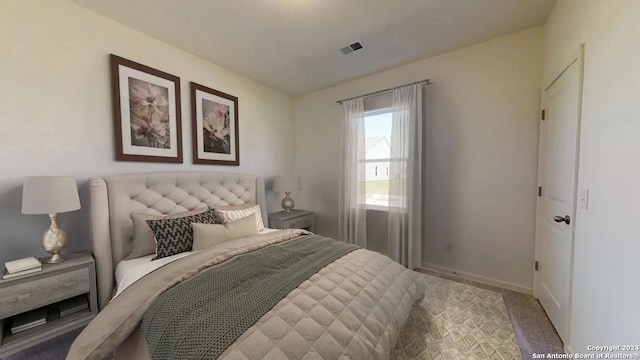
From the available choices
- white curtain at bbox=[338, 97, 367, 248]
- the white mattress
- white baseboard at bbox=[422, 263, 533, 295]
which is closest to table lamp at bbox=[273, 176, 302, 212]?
white curtain at bbox=[338, 97, 367, 248]

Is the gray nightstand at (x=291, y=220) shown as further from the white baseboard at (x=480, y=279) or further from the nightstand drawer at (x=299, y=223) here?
the white baseboard at (x=480, y=279)

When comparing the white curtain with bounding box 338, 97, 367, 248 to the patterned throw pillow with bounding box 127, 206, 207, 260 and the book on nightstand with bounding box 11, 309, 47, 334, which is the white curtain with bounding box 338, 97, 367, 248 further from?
the book on nightstand with bounding box 11, 309, 47, 334

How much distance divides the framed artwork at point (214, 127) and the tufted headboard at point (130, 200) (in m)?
0.26

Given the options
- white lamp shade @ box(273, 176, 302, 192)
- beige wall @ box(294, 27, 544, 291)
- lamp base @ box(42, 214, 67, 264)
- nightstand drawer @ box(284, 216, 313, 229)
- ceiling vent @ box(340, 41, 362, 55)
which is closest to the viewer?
lamp base @ box(42, 214, 67, 264)

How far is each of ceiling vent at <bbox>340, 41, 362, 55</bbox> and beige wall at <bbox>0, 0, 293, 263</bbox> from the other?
6.17ft

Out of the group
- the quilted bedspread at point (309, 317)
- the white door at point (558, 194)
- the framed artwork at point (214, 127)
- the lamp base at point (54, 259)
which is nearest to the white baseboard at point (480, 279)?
the white door at point (558, 194)

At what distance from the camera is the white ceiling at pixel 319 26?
1.91 m

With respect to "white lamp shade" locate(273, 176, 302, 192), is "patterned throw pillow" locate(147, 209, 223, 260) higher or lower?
lower

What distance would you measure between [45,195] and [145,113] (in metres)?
1.07

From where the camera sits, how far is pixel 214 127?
289cm

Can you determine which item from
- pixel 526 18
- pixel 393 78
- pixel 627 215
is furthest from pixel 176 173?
pixel 526 18

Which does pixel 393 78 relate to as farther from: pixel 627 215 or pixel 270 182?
pixel 627 215

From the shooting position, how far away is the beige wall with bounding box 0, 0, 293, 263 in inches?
64.4

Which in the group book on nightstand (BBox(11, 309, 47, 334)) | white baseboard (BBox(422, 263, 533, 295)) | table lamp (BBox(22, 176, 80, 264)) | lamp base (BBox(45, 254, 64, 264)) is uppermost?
table lamp (BBox(22, 176, 80, 264))
